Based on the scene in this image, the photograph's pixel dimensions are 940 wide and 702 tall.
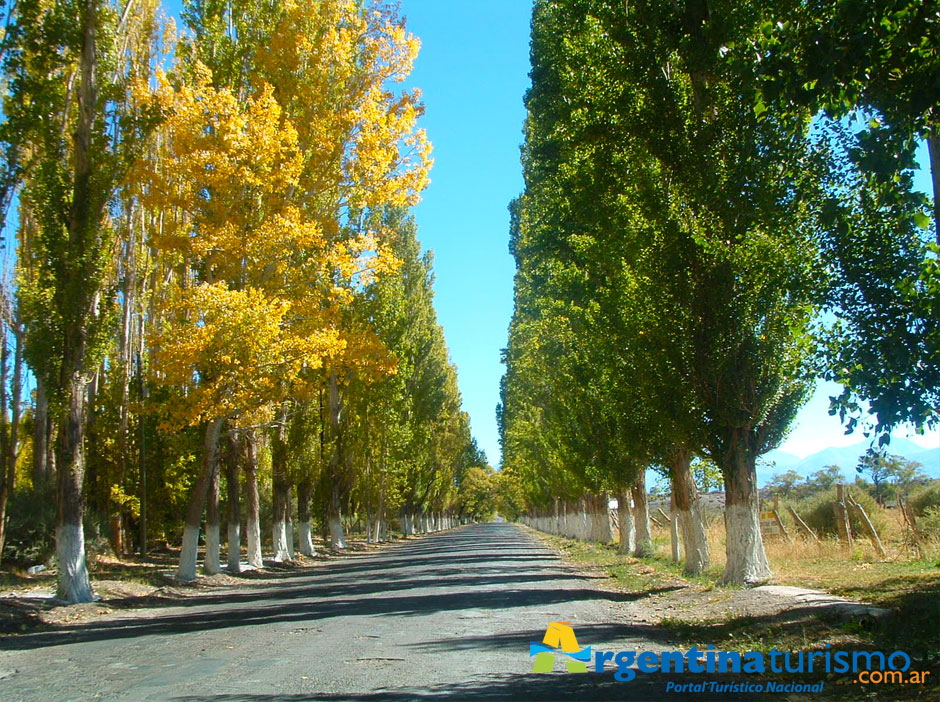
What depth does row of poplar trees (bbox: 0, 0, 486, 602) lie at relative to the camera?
604 inches

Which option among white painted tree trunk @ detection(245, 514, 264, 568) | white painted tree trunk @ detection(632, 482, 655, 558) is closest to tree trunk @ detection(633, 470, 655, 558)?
white painted tree trunk @ detection(632, 482, 655, 558)

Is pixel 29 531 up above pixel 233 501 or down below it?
below

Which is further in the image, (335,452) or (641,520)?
(335,452)

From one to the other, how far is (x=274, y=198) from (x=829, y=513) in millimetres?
18841

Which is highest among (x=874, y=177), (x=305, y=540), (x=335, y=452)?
(x=874, y=177)

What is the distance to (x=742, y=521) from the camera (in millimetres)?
13234

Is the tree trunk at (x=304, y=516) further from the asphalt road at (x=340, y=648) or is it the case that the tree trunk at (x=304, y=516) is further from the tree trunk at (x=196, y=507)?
the asphalt road at (x=340, y=648)

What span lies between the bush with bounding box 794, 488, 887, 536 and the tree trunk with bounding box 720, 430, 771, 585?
960 centimetres

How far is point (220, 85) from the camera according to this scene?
804 inches

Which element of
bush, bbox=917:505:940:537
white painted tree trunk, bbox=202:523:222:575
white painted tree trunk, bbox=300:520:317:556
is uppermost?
bush, bbox=917:505:940:537

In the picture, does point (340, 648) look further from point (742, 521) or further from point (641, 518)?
point (641, 518)

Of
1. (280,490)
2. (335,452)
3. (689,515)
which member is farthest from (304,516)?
(689,515)

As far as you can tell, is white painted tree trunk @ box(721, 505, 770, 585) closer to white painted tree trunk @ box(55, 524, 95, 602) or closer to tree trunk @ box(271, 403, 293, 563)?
white painted tree trunk @ box(55, 524, 95, 602)

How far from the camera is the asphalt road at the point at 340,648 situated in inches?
256
